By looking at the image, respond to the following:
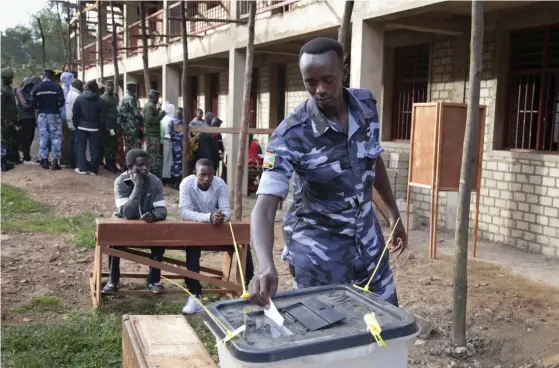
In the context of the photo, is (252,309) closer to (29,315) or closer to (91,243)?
(29,315)

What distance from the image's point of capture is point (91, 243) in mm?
6664

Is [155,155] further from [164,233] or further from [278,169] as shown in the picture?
[278,169]

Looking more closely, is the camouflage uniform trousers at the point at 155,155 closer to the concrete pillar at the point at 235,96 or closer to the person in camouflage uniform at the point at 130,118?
the person in camouflage uniform at the point at 130,118

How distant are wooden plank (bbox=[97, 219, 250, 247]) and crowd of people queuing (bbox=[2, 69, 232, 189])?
18.9 feet

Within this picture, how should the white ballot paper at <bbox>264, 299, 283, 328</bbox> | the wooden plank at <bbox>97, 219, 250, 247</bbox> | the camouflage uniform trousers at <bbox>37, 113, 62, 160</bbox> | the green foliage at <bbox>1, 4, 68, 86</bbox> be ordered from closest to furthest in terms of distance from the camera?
the white ballot paper at <bbox>264, 299, 283, 328</bbox>
the wooden plank at <bbox>97, 219, 250, 247</bbox>
the camouflage uniform trousers at <bbox>37, 113, 62, 160</bbox>
the green foliage at <bbox>1, 4, 68, 86</bbox>

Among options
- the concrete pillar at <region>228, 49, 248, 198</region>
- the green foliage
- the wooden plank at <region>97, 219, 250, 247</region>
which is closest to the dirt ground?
the wooden plank at <region>97, 219, 250, 247</region>

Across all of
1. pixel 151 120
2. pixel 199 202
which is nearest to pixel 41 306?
pixel 199 202

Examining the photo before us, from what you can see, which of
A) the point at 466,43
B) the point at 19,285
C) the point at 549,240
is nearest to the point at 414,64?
the point at 466,43

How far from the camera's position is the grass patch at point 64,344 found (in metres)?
3.66

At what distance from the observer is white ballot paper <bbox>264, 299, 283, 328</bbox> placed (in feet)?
5.22

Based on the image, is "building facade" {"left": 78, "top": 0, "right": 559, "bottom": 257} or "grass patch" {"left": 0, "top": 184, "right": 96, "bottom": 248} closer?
"building facade" {"left": 78, "top": 0, "right": 559, "bottom": 257}

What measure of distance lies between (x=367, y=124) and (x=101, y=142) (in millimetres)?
9519

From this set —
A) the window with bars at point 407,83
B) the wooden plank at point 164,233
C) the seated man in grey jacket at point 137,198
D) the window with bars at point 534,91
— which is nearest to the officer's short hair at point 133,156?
the seated man in grey jacket at point 137,198

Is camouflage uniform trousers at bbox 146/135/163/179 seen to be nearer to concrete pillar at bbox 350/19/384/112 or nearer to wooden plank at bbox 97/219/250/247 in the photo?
concrete pillar at bbox 350/19/384/112
